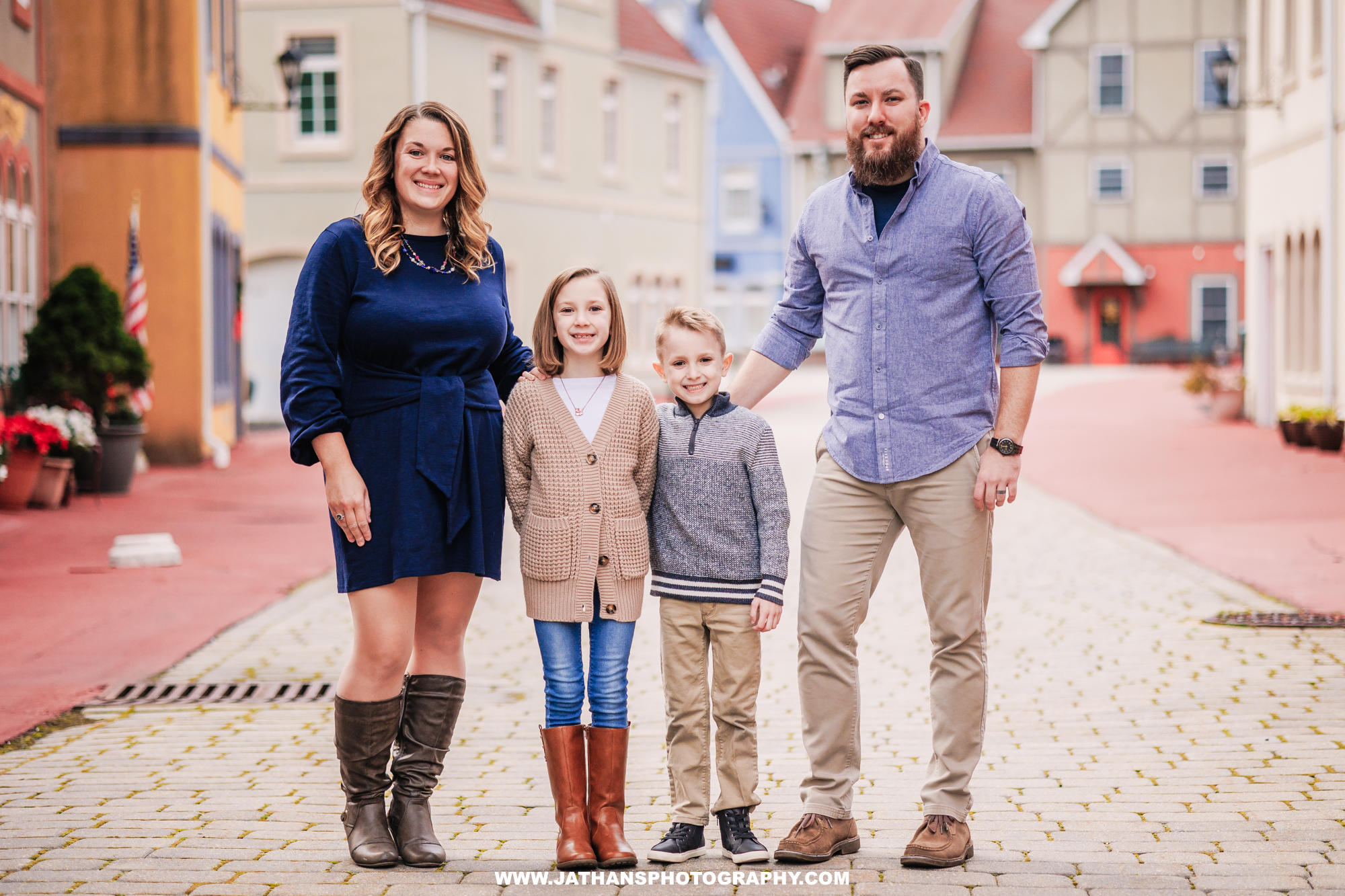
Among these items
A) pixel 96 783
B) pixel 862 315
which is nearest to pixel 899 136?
pixel 862 315

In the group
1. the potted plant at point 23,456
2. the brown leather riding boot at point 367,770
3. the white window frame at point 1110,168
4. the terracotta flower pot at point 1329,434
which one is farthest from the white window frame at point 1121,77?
the brown leather riding boot at point 367,770

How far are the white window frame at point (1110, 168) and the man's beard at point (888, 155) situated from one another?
4221 centimetres

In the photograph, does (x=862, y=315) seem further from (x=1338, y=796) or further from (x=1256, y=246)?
(x=1256, y=246)

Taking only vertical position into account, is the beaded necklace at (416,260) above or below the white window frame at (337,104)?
below

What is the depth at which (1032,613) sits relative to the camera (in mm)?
8344

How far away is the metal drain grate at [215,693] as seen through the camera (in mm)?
6371

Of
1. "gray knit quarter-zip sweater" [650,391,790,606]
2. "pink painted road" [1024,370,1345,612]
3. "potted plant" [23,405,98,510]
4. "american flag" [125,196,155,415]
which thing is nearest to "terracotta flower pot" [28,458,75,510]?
"potted plant" [23,405,98,510]

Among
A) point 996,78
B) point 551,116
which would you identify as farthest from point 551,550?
point 996,78

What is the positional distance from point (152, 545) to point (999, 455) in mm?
7511

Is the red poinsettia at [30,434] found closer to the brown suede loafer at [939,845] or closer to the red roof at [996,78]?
the brown suede loafer at [939,845]

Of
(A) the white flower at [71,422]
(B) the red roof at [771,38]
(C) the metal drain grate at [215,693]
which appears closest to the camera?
(C) the metal drain grate at [215,693]

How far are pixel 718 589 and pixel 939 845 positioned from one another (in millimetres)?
849

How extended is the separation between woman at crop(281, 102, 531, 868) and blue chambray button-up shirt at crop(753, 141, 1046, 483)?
3.12 feet

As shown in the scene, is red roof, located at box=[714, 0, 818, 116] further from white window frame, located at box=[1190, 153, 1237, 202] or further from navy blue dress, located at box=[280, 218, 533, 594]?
navy blue dress, located at box=[280, 218, 533, 594]
